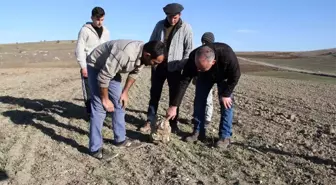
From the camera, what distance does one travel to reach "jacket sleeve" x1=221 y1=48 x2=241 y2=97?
19.0ft

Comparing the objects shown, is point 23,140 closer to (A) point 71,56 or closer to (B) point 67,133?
(B) point 67,133

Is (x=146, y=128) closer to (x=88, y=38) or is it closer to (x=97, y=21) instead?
(x=88, y=38)

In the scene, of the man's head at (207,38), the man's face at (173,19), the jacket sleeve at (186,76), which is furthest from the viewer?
the man's head at (207,38)

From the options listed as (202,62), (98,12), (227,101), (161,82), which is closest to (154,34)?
(161,82)

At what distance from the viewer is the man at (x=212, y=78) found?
5.53 m

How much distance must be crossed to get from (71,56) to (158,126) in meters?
48.8

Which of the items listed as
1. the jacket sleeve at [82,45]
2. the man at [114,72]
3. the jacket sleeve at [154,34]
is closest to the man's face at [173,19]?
the jacket sleeve at [154,34]

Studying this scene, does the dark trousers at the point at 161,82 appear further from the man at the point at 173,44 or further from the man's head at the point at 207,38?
the man's head at the point at 207,38

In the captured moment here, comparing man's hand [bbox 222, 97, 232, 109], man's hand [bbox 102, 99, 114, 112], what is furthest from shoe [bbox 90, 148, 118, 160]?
man's hand [bbox 222, 97, 232, 109]

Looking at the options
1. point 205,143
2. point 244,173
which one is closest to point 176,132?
point 205,143

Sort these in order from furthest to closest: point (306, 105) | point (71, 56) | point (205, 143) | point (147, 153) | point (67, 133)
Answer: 1. point (71, 56)
2. point (306, 105)
3. point (67, 133)
4. point (205, 143)
5. point (147, 153)

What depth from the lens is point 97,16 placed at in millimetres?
7422

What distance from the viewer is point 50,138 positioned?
22.3 ft

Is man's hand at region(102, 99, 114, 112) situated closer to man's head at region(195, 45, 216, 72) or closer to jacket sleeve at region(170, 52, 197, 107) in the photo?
jacket sleeve at region(170, 52, 197, 107)
